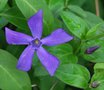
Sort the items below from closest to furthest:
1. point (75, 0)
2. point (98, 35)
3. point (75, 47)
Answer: point (98, 35) < point (75, 47) < point (75, 0)

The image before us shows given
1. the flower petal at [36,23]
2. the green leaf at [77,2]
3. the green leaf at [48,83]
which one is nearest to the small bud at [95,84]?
the green leaf at [48,83]

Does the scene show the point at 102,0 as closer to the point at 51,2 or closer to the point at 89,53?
the point at 51,2

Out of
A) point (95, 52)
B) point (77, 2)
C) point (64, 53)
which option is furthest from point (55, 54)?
point (77, 2)

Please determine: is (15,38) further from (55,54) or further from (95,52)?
(95,52)

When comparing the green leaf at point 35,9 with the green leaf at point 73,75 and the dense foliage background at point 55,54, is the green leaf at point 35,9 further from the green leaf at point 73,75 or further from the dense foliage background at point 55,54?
the green leaf at point 73,75

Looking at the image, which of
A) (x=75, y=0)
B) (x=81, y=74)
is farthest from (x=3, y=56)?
(x=75, y=0)

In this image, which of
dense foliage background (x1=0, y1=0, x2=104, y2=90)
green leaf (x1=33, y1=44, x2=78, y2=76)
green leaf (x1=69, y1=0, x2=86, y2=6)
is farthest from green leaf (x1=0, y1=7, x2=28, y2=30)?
green leaf (x1=69, y1=0, x2=86, y2=6)
